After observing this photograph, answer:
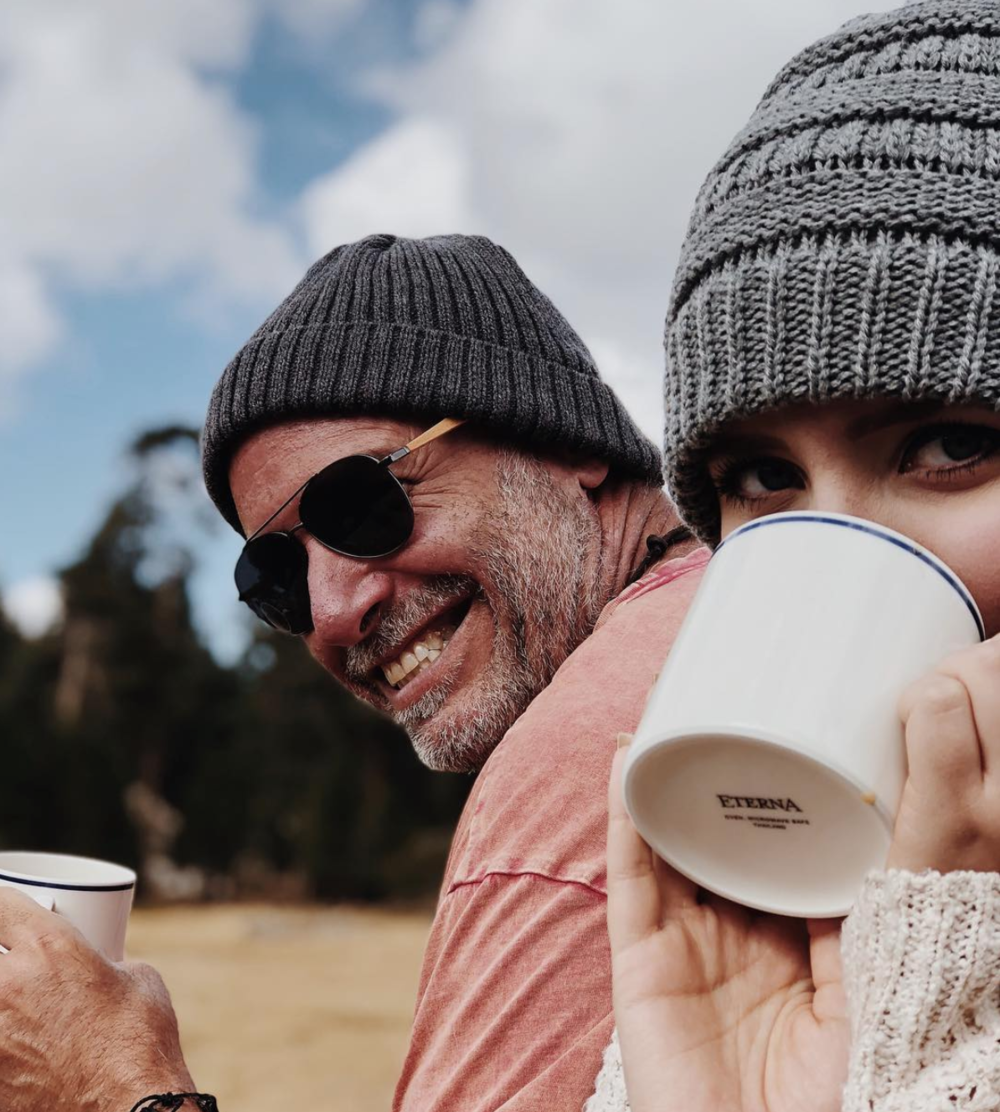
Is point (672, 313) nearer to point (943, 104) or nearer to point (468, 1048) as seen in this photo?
point (943, 104)

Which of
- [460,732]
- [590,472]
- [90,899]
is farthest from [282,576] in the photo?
[90,899]

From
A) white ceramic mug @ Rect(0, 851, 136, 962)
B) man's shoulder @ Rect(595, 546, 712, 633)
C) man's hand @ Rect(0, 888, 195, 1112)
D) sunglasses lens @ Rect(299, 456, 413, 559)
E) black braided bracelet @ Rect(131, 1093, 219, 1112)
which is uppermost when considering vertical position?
sunglasses lens @ Rect(299, 456, 413, 559)

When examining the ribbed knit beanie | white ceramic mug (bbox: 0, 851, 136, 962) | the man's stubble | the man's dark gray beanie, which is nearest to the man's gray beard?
the man's stubble

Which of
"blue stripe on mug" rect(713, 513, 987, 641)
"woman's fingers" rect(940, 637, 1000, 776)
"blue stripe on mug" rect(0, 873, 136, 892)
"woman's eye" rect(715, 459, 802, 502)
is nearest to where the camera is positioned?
"woman's fingers" rect(940, 637, 1000, 776)

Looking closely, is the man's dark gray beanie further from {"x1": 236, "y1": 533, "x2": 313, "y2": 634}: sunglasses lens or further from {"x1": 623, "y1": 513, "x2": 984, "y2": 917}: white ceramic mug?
{"x1": 623, "y1": 513, "x2": 984, "y2": 917}: white ceramic mug

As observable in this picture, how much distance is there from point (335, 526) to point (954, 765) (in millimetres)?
1962

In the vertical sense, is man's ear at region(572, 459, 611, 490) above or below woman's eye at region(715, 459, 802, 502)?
above

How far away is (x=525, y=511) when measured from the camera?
3.02 m

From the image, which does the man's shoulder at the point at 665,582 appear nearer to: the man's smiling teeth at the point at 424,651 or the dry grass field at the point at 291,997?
the man's smiling teeth at the point at 424,651

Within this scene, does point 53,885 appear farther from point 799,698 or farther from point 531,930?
point 799,698

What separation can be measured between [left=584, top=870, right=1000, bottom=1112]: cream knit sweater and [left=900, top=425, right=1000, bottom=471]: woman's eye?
503mm

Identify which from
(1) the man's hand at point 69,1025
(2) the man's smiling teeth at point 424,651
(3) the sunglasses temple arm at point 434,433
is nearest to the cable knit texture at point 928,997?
(1) the man's hand at point 69,1025

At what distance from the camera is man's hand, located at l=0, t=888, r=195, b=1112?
7.34ft

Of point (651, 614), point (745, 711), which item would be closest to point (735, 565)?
point (745, 711)
